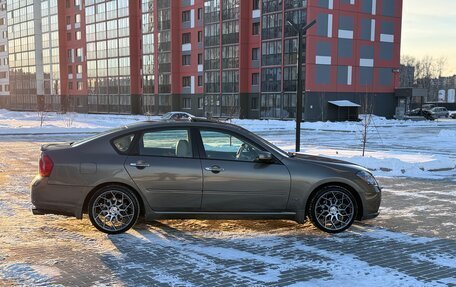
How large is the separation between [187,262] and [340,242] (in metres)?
2.14

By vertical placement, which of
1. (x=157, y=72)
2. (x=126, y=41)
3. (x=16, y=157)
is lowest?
(x=16, y=157)

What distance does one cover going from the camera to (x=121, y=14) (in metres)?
69.0

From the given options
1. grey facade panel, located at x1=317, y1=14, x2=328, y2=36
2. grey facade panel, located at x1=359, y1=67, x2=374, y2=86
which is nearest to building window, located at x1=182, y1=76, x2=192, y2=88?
grey facade panel, located at x1=317, y1=14, x2=328, y2=36

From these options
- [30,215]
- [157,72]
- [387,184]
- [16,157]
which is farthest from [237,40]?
[30,215]

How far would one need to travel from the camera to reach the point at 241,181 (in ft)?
21.4

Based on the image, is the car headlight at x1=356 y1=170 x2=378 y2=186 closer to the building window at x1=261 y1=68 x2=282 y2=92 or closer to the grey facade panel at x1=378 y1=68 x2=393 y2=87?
the building window at x1=261 y1=68 x2=282 y2=92

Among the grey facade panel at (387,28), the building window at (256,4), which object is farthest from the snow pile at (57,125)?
the grey facade panel at (387,28)

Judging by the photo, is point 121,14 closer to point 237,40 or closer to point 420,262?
point 237,40

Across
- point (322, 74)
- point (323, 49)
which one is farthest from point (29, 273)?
point (323, 49)

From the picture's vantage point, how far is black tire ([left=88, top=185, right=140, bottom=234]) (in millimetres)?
6539

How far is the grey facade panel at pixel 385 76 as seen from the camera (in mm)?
53156

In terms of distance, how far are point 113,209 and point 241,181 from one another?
1792 mm

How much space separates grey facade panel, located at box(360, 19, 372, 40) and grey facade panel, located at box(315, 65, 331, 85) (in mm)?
6044

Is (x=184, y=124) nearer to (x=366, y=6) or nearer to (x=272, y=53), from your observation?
(x=272, y=53)
